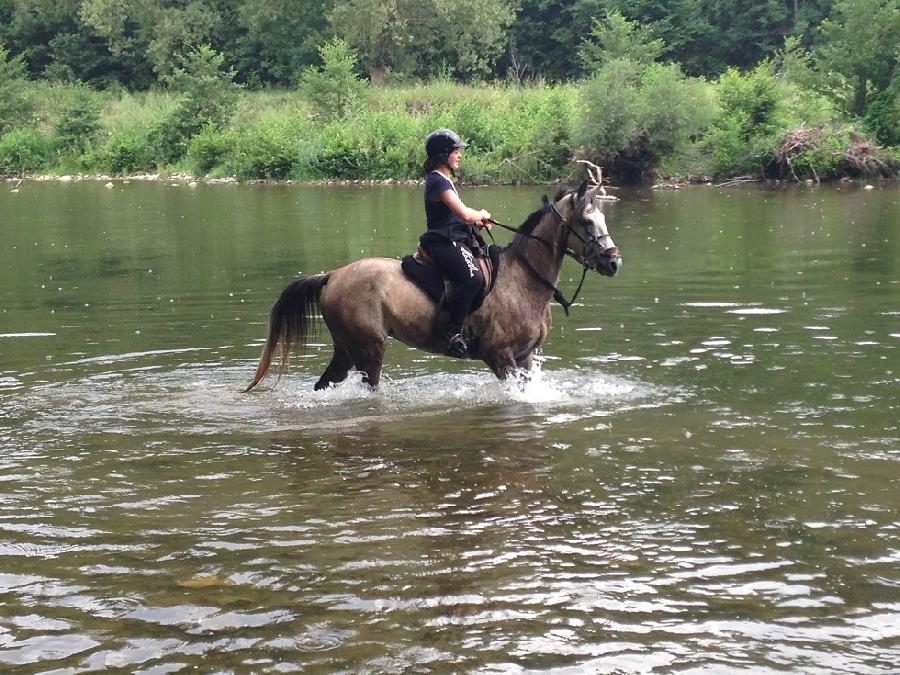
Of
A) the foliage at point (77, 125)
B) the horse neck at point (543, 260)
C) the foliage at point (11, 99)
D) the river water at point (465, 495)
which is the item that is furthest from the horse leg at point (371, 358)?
the foliage at point (11, 99)

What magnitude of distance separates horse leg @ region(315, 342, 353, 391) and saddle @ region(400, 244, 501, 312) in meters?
1.10

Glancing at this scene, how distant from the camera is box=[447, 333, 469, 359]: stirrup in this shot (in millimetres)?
10281

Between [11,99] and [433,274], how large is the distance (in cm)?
5722

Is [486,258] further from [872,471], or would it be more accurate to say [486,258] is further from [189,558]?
[189,558]

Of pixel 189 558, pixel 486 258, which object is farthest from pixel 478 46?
pixel 189 558

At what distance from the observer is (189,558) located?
6395 millimetres

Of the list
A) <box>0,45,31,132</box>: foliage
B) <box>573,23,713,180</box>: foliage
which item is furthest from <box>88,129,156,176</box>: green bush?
<box>573,23,713,180</box>: foliage

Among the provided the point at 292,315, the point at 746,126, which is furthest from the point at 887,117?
the point at 292,315

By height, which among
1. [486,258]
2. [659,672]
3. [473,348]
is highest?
[486,258]

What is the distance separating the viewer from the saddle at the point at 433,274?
10.3 meters

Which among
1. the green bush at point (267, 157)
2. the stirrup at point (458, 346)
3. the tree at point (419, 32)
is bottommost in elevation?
the stirrup at point (458, 346)

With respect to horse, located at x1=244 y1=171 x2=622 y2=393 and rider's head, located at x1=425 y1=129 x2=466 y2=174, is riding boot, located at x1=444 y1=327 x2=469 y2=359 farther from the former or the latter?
rider's head, located at x1=425 y1=129 x2=466 y2=174

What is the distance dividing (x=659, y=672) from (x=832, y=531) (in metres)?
2.23

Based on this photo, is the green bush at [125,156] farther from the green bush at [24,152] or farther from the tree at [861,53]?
the tree at [861,53]
